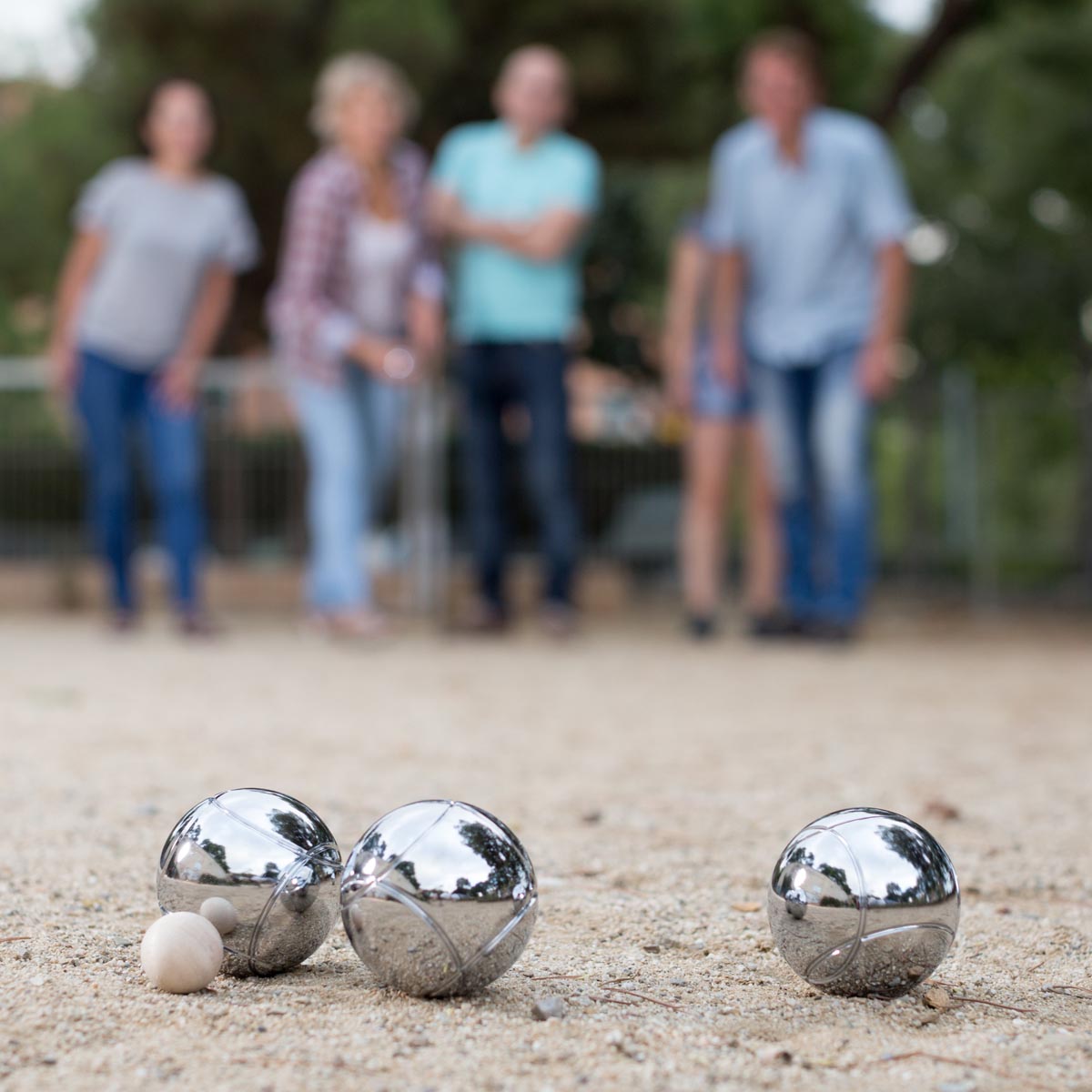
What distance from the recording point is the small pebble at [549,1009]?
5.25 feet

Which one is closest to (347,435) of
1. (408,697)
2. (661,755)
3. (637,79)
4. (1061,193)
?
(408,697)

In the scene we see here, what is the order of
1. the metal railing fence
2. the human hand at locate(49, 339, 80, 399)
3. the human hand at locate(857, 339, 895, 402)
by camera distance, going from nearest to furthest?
the human hand at locate(857, 339, 895, 402) < the human hand at locate(49, 339, 80, 399) < the metal railing fence

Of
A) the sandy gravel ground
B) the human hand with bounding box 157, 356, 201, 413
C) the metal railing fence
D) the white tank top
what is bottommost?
the sandy gravel ground

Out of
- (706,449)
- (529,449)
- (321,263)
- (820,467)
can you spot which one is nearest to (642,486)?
(706,449)

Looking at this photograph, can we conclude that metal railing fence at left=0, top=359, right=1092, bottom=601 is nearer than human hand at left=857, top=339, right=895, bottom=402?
No

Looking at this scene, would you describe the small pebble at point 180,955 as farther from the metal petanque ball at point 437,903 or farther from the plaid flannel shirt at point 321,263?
the plaid flannel shirt at point 321,263

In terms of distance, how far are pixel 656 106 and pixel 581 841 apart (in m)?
8.93

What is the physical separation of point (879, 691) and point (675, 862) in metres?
2.49

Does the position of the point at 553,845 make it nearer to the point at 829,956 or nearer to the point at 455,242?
the point at 829,956

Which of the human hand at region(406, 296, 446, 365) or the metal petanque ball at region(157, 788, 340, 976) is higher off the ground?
the human hand at region(406, 296, 446, 365)

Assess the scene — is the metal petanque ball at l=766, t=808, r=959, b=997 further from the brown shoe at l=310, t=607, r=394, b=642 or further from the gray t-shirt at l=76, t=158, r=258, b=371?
the gray t-shirt at l=76, t=158, r=258, b=371

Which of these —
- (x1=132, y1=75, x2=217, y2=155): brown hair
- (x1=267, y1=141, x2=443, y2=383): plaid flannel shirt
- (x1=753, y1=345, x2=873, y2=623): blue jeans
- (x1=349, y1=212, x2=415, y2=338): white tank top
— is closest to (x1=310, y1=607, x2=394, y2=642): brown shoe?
(x1=267, y1=141, x2=443, y2=383): plaid flannel shirt

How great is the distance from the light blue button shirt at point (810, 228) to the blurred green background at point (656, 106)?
366 centimetres

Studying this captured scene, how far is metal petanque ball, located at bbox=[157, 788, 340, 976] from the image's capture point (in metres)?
1.71
